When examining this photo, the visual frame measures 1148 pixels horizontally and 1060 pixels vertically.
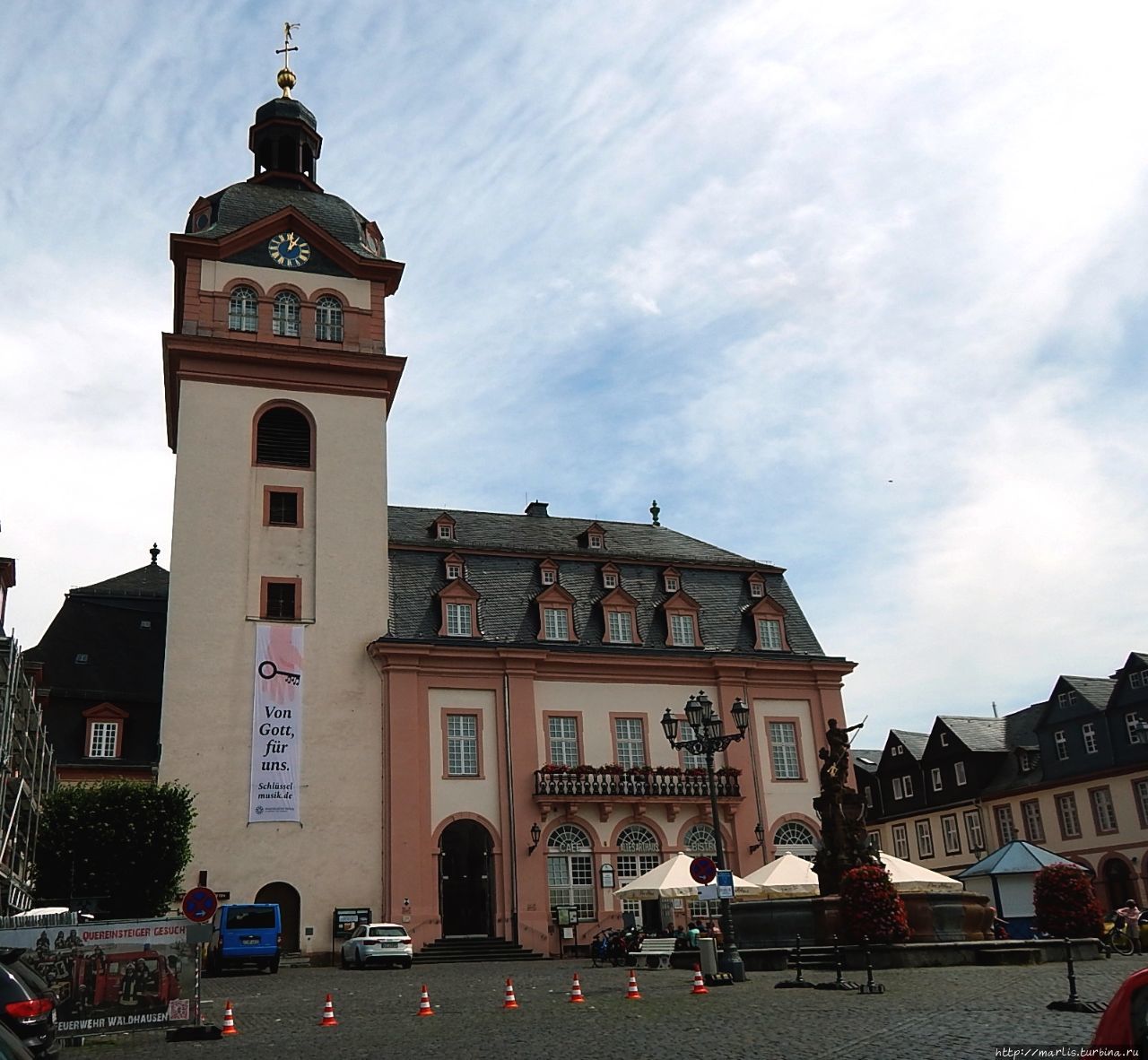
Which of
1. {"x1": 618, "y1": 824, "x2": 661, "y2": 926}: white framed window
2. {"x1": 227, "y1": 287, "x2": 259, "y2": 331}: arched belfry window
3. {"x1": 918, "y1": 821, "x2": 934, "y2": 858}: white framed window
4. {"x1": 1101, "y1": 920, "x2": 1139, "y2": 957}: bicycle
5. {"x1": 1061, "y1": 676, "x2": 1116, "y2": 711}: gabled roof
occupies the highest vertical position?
{"x1": 227, "y1": 287, "x2": 259, "y2": 331}: arched belfry window

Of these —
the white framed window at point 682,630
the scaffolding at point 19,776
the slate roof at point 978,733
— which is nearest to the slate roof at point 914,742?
the slate roof at point 978,733

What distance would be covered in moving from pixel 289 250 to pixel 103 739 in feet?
60.8

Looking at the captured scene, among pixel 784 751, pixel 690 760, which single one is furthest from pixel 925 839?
pixel 690 760

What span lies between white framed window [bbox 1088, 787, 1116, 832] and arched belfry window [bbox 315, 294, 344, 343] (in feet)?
116

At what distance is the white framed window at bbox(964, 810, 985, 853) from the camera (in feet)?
186

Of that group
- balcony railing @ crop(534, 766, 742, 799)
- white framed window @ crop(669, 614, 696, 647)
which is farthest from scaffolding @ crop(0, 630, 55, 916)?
white framed window @ crop(669, 614, 696, 647)

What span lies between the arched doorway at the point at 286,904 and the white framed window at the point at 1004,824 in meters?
33.4

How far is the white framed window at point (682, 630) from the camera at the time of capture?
45.0 m

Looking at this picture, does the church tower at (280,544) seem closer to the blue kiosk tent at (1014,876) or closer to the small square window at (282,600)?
the small square window at (282,600)

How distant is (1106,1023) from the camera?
5824 millimetres

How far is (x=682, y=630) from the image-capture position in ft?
148

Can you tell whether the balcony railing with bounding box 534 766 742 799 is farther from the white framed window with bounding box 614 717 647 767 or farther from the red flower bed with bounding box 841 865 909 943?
the red flower bed with bounding box 841 865 909 943

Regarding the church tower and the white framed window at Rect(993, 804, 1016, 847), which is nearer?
the church tower

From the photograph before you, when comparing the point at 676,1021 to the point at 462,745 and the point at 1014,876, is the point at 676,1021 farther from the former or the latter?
the point at 462,745
